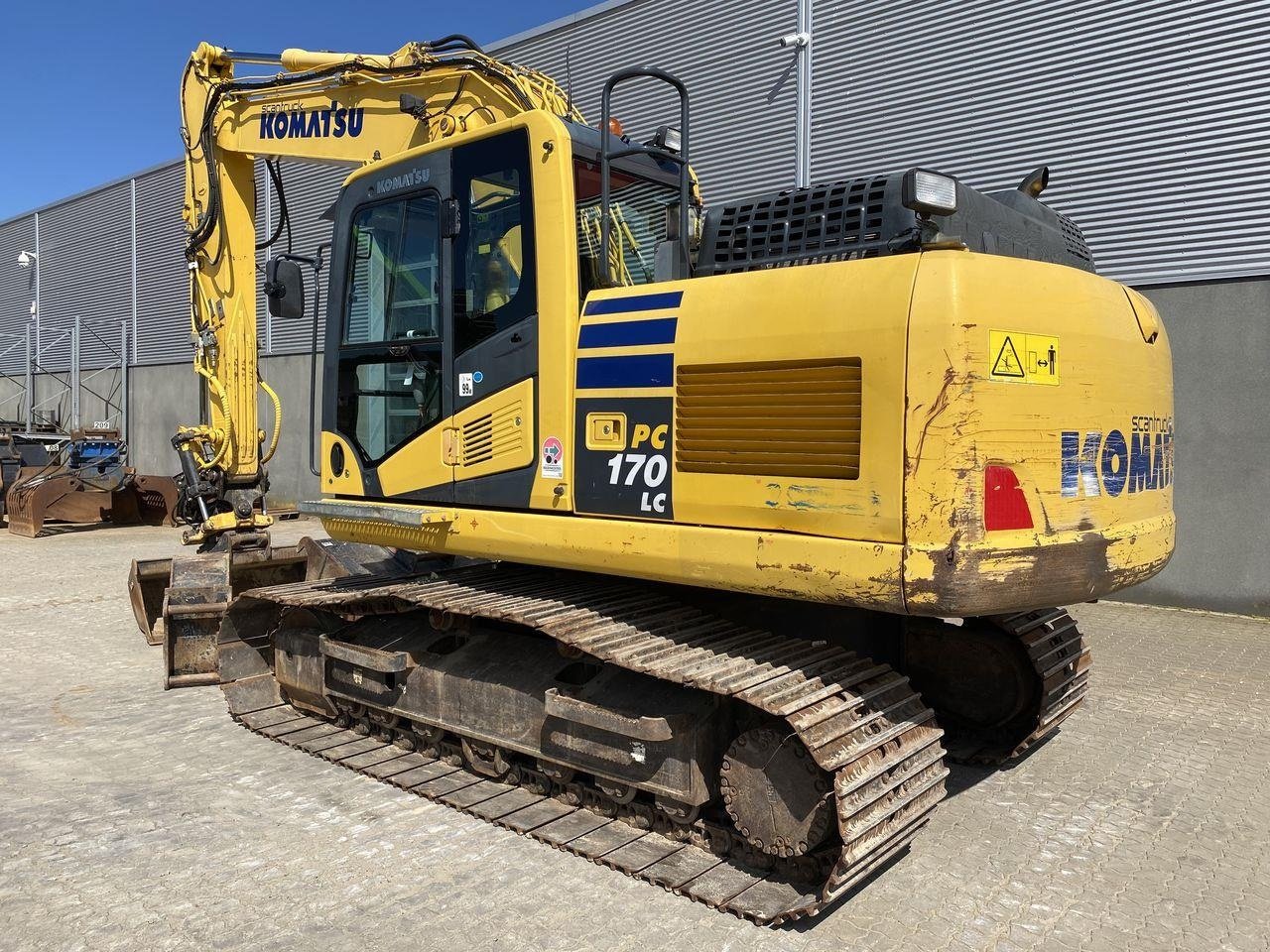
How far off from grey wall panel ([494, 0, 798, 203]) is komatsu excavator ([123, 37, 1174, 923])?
687 cm

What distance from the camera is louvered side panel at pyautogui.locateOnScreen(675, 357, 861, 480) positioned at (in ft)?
11.2

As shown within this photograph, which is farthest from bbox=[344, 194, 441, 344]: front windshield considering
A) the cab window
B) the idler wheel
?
the idler wheel

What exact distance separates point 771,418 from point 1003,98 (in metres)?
8.35

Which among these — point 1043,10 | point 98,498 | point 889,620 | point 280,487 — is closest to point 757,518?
point 889,620

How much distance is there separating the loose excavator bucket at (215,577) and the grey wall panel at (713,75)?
6.92m

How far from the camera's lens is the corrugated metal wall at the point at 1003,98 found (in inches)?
354

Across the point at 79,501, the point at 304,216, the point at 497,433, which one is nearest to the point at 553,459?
the point at 497,433

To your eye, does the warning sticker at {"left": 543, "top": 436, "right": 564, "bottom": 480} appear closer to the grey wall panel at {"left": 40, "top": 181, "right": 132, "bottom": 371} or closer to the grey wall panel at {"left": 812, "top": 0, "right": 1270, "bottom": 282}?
the grey wall panel at {"left": 812, "top": 0, "right": 1270, "bottom": 282}

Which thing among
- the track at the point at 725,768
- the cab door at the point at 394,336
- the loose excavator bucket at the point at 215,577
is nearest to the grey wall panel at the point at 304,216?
the loose excavator bucket at the point at 215,577

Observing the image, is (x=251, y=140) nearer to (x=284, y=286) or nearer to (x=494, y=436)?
(x=284, y=286)

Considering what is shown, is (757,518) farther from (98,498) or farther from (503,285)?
(98,498)

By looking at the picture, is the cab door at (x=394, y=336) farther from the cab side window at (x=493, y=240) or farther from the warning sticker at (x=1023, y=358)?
the warning sticker at (x=1023, y=358)

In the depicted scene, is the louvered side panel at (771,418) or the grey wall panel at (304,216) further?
the grey wall panel at (304,216)

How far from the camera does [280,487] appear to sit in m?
19.1
